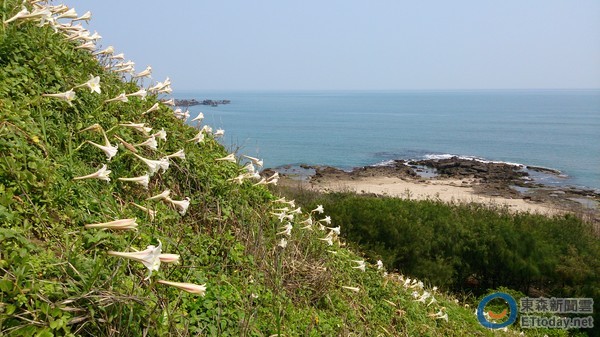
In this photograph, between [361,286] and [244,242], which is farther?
[361,286]

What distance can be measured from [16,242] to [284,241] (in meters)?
2.42

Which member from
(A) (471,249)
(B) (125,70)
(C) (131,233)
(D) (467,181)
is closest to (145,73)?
(B) (125,70)

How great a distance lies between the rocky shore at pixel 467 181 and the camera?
35625 mm

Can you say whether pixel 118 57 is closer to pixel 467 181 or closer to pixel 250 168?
pixel 250 168

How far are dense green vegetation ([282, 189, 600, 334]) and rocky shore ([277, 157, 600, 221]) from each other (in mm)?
15723

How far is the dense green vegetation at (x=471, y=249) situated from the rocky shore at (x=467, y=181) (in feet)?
51.6

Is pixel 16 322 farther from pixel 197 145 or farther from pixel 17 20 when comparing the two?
pixel 197 145

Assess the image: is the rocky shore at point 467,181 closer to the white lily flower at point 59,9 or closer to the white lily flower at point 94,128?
the white lily flower at point 59,9

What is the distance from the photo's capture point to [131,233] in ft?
10.0

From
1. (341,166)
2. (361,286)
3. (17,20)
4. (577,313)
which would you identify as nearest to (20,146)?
(17,20)

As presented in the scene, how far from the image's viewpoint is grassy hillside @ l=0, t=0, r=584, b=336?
2260 mm

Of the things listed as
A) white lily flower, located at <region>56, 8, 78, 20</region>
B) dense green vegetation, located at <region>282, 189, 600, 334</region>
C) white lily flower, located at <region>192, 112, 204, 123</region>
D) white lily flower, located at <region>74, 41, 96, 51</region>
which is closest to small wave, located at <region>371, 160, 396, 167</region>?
dense green vegetation, located at <region>282, 189, 600, 334</region>

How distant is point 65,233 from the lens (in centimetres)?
259

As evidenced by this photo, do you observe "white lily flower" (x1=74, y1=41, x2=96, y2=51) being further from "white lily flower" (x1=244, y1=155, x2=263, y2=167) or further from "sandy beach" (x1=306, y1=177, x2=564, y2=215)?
"sandy beach" (x1=306, y1=177, x2=564, y2=215)
